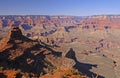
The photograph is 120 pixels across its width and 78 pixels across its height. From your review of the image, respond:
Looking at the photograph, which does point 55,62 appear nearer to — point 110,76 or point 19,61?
point 19,61

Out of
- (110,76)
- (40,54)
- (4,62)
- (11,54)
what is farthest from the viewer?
(110,76)

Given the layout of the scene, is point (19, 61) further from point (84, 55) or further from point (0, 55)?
point (84, 55)

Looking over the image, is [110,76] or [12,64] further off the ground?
[12,64]

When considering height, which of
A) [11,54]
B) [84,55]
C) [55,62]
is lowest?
[84,55]

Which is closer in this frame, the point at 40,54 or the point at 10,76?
the point at 10,76

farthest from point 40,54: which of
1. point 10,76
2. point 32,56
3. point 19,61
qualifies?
point 10,76

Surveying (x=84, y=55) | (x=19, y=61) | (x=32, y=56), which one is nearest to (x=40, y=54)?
(x=32, y=56)

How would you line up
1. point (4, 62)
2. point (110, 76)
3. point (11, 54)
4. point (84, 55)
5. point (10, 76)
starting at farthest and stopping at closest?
point (84, 55) → point (110, 76) → point (11, 54) → point (4, 62) → point (10, 76)

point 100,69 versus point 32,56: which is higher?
point 32,56

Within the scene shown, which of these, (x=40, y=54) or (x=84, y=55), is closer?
(x=40, y=54)
